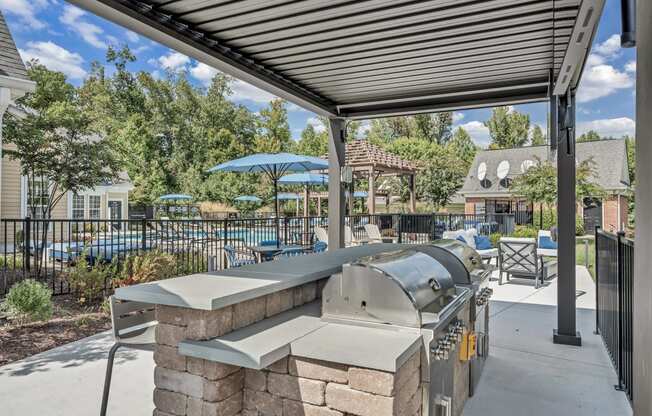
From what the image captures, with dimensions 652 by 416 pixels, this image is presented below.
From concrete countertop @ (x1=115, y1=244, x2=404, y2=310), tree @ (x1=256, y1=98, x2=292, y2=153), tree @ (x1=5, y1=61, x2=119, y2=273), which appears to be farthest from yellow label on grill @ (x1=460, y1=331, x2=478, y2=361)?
tree @ (x1=256, y1=98, x2=292, y2=153)

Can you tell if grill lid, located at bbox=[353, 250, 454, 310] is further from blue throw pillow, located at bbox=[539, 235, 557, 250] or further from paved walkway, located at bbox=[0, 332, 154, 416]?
blue throw pillow, located at bbox=[539, 235, 557, 250]

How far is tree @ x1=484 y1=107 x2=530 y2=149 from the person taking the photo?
37.1 m

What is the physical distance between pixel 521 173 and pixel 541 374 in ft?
66.0

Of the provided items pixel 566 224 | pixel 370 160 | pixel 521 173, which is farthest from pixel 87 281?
pixel 521 173

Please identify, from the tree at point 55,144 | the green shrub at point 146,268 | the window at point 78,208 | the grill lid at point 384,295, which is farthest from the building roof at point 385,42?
the window at point 78,208

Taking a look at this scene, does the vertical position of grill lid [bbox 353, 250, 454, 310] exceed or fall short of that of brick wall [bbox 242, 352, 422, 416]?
it exceeds it

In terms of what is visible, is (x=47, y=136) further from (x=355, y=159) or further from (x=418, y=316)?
(x=418, y=316)

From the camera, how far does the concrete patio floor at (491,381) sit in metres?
2.99

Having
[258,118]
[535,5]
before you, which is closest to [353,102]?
[535,5]

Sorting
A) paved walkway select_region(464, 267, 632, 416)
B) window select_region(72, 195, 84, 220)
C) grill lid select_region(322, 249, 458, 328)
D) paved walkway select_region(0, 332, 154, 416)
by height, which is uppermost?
window select_region(72, 195, 84, 220)

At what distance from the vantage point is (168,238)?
7.68 m

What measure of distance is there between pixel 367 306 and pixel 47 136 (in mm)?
10916

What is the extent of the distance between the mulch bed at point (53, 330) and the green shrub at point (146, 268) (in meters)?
0.52

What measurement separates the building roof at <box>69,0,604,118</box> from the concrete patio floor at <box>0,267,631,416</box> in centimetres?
263
